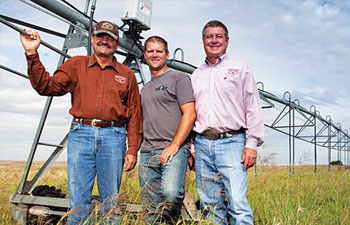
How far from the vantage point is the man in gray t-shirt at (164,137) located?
2.97 meters

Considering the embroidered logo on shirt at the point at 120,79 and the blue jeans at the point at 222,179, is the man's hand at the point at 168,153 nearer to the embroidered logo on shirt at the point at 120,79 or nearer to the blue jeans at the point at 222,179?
the blue jeans at the point at 222,179

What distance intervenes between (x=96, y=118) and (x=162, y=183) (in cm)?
77

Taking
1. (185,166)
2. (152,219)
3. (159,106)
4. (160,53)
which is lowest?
(152,219)

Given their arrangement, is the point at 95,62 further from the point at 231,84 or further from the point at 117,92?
the point at 231,84

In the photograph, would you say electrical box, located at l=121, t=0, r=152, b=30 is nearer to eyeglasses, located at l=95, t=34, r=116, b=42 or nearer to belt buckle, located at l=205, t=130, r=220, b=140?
eyeglasses, located at l=95, t=34, r=116, b=42

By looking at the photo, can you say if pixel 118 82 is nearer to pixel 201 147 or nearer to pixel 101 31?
pixel 101 31

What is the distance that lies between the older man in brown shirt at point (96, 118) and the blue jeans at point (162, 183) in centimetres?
17

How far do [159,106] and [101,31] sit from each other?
79cm

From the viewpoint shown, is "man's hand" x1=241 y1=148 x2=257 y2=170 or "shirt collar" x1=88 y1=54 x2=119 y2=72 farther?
"shirt collar" x1=88 y1=54 x2=119 y2=72

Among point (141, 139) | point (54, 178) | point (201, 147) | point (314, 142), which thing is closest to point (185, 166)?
point (201, 147)

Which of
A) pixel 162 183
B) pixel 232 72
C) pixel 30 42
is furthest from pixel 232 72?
pixel 30 42

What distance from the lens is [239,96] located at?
9.91ft

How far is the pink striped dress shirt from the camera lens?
9.73 ft

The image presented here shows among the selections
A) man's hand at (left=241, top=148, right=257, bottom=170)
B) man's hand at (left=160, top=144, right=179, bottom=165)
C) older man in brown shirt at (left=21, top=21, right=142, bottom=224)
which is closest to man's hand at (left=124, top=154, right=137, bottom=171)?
older man in brown shirt at (left=21, top=21, right=142, bottom=224)
